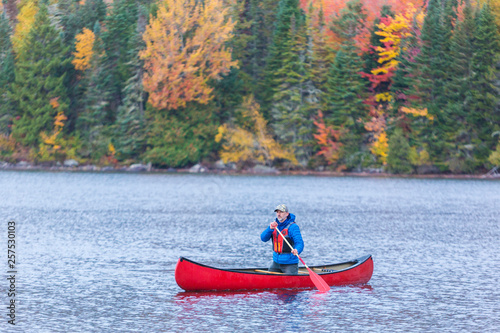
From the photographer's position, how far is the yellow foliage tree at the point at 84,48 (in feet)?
305

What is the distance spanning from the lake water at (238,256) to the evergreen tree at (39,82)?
3095 centimetres

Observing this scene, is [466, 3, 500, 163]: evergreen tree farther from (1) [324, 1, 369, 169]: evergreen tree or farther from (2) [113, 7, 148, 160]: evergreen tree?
(2) [113, 7, 148, 160]: evergreen tree

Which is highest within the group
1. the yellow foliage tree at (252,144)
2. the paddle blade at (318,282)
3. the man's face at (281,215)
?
the yellow foliage tree at (252,144)

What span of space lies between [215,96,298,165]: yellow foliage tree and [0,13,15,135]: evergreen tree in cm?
2611

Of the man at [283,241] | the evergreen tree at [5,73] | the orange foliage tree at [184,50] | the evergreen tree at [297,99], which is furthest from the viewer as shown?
the evergreen tree at [5,73]

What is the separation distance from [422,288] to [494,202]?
34330 mm

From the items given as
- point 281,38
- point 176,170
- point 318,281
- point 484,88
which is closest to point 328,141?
point 281,38

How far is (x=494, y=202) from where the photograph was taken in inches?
2159

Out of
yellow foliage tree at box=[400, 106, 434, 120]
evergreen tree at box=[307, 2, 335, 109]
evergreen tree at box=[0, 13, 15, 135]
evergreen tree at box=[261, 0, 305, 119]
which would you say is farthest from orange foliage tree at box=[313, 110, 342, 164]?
evergreen tree at box=[0, 13, 15, 135]

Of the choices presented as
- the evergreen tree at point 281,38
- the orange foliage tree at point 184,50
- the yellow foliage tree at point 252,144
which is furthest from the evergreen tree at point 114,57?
the evergreen tree at point 281,38

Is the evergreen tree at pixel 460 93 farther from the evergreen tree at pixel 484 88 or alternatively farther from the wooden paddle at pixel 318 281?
the wooden paddle at pixel 318 281

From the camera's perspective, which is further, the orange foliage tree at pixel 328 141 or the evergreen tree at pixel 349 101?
the orange foliage tree at pixel 328 141

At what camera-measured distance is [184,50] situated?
88625mm

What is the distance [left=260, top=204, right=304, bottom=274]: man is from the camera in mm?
20125
